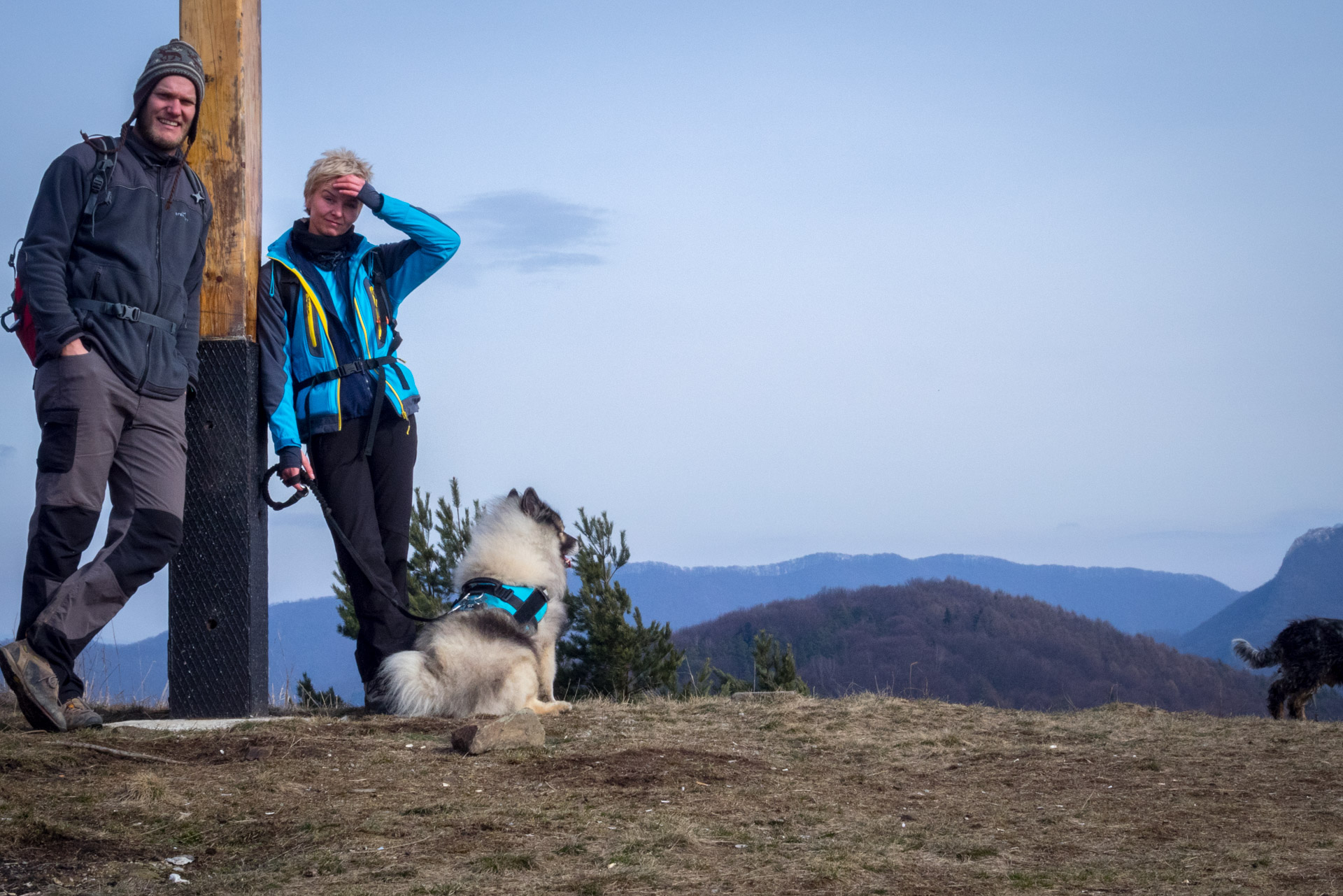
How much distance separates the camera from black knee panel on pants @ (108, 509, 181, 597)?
12.6 feet

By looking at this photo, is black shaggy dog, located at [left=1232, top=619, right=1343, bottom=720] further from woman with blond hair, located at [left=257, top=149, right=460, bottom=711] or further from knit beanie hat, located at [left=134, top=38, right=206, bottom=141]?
knit beanie hat, located at [left=134, top=38, right=206, bottom=141]

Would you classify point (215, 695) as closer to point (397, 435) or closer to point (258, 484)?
point (258, 484)

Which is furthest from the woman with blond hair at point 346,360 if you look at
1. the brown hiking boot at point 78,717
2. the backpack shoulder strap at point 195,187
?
the brown hiking boot at point 78,717

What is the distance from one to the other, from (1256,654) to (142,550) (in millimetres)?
8773

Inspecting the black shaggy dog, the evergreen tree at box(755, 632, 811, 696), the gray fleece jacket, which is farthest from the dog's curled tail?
the gray fleece jacket

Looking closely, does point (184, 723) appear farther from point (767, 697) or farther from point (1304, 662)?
point (1304, 662)

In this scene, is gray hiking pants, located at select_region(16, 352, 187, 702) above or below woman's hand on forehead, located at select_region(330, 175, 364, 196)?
below

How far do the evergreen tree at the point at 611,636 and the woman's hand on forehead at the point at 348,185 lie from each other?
295 inches

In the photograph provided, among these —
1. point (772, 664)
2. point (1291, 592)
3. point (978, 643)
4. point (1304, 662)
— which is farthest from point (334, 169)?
point (1291, 592)

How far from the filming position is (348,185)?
4.57m

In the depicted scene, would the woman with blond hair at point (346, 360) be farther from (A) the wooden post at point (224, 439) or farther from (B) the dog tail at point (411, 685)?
(B) the dog tail at point (411, 685)

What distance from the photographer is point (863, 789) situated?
334 cm

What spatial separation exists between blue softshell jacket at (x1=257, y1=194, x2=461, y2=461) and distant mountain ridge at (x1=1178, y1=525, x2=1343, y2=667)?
61.1 meters

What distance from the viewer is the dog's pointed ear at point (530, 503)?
5371 mm
